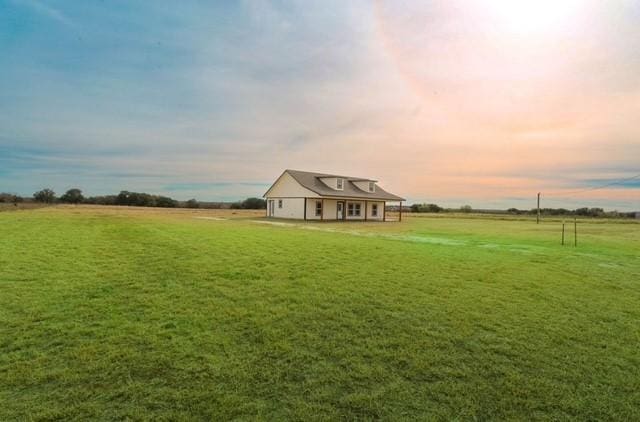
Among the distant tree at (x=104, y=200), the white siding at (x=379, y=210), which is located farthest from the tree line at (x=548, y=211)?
the distant tree at (x=104, y=200)

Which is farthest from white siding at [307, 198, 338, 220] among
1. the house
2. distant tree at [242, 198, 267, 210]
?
distant tree at [242, 198, 267, 210]

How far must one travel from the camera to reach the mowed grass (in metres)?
3.12

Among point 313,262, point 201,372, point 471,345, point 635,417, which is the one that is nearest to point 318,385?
point 201,372

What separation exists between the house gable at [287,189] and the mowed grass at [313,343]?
82.9 ft

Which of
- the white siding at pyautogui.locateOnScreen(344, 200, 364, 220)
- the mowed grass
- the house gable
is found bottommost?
the mowed grass

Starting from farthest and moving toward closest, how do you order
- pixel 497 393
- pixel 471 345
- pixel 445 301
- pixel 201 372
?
pixel 445 301 < pixel 471 345 < pixel 201 372 < pixel 497 393

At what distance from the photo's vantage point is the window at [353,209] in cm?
3628

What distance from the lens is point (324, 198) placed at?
109ft

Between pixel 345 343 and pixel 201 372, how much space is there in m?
1.66

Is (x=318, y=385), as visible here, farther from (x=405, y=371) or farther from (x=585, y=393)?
(x=585, y=393)

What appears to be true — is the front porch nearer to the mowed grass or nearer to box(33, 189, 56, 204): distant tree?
the mowed grass

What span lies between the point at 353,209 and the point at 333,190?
302 cm

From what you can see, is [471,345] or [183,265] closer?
[471,345]

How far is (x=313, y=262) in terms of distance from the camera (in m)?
8.99
